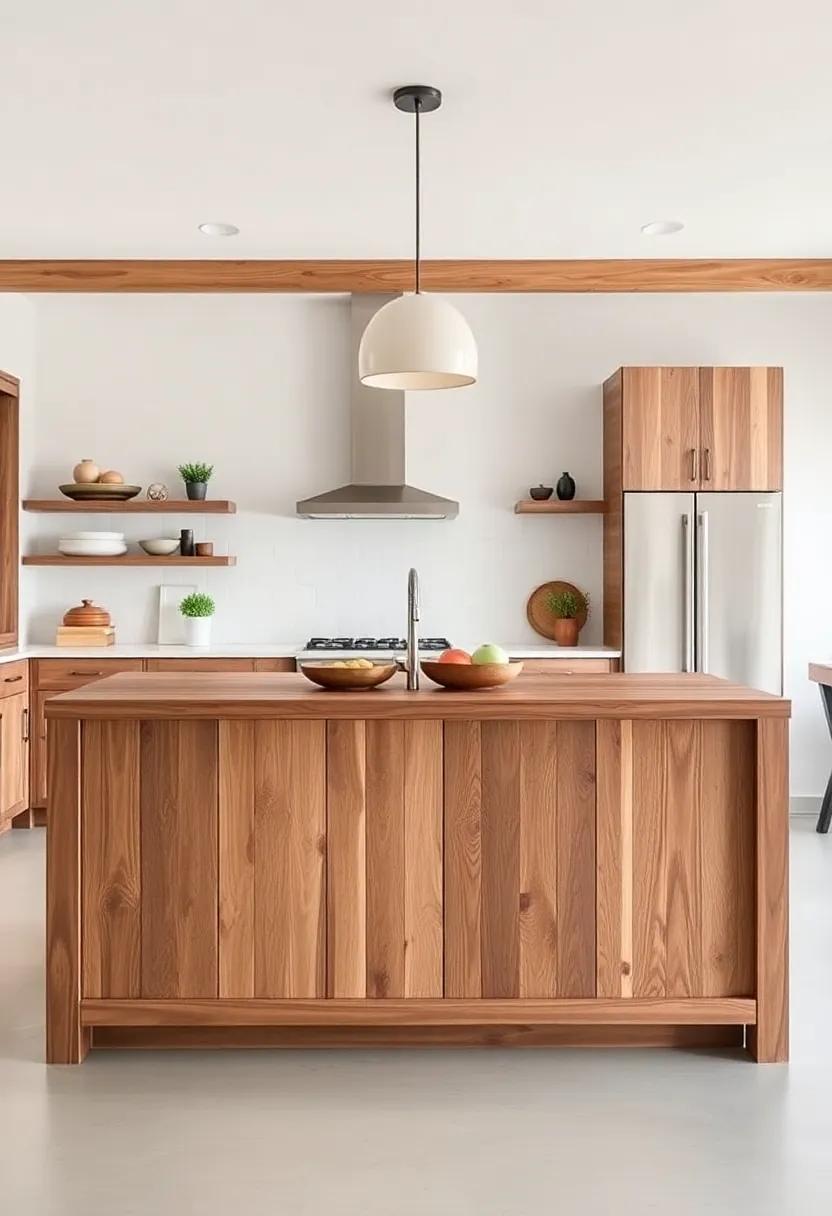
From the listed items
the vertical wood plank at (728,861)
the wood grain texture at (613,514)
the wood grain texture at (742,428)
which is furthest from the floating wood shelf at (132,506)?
the vertical wood plank at (728,861)

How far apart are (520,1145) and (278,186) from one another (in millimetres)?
3531

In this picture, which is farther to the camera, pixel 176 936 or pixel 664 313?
pixel 664 313

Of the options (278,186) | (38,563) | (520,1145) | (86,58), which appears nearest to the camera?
(520,1145)

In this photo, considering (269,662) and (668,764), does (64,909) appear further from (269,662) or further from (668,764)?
(269,662)

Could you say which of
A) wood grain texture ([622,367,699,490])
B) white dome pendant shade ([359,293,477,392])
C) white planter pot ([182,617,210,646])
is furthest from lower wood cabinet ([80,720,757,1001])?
white planter pot ([182,617,210,646])

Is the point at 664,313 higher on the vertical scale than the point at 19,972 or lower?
higher

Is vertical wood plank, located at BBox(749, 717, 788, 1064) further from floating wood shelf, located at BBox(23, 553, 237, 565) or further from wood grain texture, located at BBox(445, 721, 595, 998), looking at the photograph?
floating wood shelf, located at BBox(23, 553, 237, 565)

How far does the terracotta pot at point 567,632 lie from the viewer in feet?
19.2

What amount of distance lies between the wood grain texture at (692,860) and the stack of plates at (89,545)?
374 centimetres

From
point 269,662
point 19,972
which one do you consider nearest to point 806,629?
point 269,662

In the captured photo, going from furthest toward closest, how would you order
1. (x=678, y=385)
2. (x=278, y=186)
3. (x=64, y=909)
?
(x=678, y=385) < (x=278, y=186) < (x=64, y=909)

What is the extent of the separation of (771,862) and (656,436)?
2.98m

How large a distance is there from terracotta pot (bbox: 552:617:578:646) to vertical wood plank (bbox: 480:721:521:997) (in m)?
2.97

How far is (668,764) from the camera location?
293 cm
